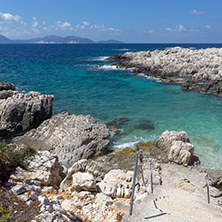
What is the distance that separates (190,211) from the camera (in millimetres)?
8320

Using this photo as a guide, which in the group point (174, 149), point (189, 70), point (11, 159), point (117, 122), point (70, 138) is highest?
point (189, 70)

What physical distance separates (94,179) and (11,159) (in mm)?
4001

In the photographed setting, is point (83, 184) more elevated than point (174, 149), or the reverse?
point (83, 184)

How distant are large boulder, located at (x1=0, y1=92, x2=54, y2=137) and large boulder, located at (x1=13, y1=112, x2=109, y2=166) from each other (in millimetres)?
2478

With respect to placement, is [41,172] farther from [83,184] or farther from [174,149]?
[174,149]

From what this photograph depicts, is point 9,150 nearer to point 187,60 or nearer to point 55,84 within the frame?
point 55,84

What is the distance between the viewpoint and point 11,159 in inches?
362

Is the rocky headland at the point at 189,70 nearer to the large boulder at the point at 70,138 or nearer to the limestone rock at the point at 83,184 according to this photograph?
the large boulder at the point at 70,138

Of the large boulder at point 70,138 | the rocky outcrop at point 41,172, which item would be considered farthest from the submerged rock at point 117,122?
the rocky outcrop at point 41,172

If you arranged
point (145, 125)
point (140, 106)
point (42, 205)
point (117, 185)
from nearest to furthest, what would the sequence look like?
point (42, 205) → point (117, 185) → point (145, 125) → point (140, 106)

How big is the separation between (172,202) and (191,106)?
77.4ft

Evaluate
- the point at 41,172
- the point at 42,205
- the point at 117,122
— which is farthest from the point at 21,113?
the point at 42,205

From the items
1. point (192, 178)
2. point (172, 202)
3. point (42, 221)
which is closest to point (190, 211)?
point (172, 202)

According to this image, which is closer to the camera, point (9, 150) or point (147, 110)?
point (9, 150)
